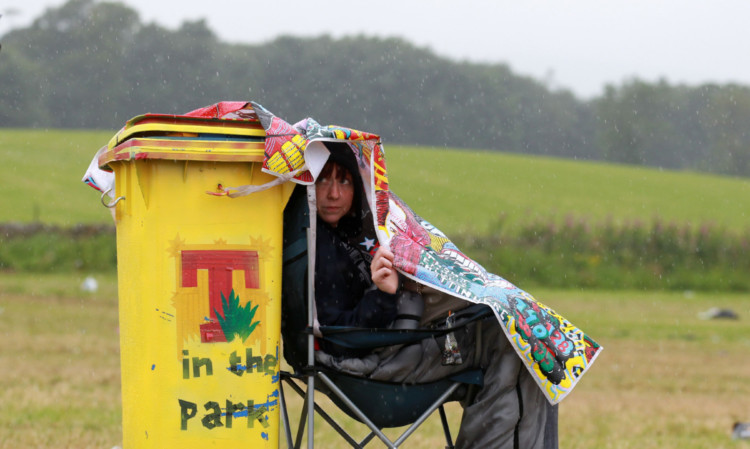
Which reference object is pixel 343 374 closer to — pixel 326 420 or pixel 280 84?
pixel 326 420

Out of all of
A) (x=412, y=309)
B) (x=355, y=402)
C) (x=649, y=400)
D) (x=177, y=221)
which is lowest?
(x=649, y=400)

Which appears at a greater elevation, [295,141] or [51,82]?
[51,82]

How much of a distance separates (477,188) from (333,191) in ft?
90.3

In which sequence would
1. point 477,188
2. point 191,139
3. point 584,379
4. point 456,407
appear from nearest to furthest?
1. point 191,139
2. point 456,407
3. point 584,379
4. point 477,188

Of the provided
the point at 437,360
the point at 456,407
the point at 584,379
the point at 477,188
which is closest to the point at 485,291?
the point at 437,360

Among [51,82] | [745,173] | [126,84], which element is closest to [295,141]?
[126,84]

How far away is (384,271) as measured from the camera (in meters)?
3.55

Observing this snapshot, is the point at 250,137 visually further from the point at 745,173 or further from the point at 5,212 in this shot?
the point at 745,173

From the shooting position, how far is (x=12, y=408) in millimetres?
6590

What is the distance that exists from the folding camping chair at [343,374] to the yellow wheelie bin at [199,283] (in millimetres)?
102

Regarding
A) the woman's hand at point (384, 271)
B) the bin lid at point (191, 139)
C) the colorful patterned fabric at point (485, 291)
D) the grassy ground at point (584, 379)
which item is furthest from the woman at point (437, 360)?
the grassy ground at point (584, 379)

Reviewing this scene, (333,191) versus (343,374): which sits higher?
(333,191)

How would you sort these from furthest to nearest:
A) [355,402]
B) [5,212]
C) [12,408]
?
[5,212], [12,408], [355,402]

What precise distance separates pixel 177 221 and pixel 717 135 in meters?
69.9
